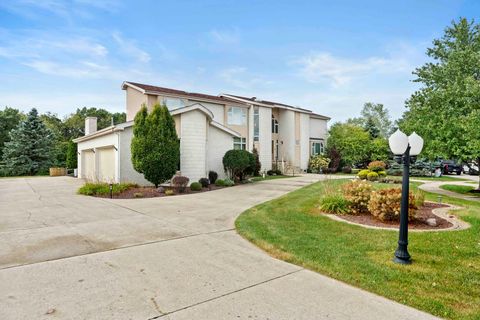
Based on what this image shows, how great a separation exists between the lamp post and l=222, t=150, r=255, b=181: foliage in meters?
13.1

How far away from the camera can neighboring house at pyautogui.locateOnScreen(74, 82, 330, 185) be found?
15742 millimetres

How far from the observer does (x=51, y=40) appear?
13.4 meters

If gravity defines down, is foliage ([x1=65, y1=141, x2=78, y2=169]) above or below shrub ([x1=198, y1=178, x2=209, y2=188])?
above

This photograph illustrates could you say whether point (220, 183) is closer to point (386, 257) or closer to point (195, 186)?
point (195, 186)

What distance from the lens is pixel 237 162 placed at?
17.6m

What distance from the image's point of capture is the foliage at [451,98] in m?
11.5

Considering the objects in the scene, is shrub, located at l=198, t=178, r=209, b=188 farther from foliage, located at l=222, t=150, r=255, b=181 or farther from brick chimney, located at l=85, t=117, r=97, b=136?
brick chimney, located at l=85, t=117, r=97, b=136

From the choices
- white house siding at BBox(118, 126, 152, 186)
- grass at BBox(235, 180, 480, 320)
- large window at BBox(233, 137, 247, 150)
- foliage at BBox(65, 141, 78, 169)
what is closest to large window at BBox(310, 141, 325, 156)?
large window at BBox(233, 137, 247, 150)

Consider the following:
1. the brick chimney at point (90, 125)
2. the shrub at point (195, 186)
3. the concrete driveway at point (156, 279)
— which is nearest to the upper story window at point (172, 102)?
the shrub at point (195, 186)

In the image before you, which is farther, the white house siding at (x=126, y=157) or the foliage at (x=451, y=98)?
the white house siding at (x=126, y=157)

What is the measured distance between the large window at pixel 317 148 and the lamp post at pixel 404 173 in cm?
2580

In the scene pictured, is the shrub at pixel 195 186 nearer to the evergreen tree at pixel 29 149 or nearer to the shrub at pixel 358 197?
the shrub at pixel 358 197

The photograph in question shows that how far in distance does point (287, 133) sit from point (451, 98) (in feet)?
54.3

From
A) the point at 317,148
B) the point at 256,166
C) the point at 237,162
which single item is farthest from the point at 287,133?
the point at 237,162
